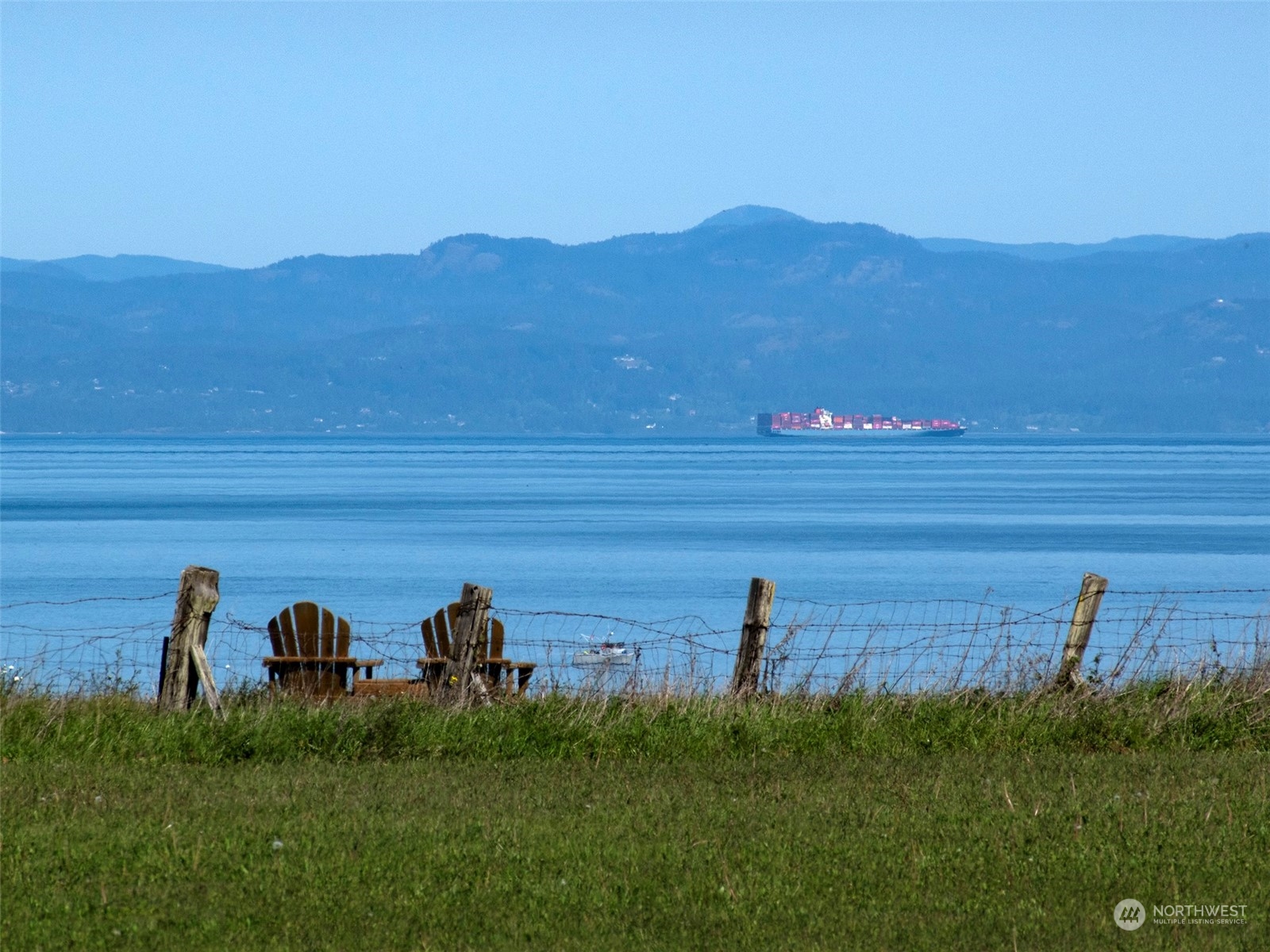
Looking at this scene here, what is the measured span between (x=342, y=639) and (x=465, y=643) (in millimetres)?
1829

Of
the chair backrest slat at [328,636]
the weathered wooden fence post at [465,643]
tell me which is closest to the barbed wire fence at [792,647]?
the weathered wooden fence post at [465,643]

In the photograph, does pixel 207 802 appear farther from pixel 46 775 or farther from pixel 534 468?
pixel 534 468

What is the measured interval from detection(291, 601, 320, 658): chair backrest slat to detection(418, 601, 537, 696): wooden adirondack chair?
0.88 meters

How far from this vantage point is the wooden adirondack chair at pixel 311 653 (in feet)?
41.7

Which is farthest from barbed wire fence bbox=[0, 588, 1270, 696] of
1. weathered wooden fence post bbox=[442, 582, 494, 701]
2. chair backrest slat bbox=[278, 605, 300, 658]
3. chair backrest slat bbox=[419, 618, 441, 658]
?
chair backrest slat bbox=[419, 618, 441, 658]

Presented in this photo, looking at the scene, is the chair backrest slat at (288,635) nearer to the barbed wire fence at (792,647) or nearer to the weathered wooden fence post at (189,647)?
the barbed wire fence at (792,647)

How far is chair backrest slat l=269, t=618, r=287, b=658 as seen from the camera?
12.8 meters

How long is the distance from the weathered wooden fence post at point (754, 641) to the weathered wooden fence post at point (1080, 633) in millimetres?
2231

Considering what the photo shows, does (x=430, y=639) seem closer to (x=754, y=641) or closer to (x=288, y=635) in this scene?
(x=288, y=635)

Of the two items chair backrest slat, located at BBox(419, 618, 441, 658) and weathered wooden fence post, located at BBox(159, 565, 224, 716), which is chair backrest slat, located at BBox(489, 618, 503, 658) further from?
weathered wooden fence post, located at BBox(159, 565, 224, 716)

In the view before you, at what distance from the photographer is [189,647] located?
10.8 meters

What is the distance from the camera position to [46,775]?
927cm

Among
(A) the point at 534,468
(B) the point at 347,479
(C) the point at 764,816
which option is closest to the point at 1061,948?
(C) the point at 764,816

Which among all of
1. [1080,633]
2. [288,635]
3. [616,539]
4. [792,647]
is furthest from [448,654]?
[616,539]
